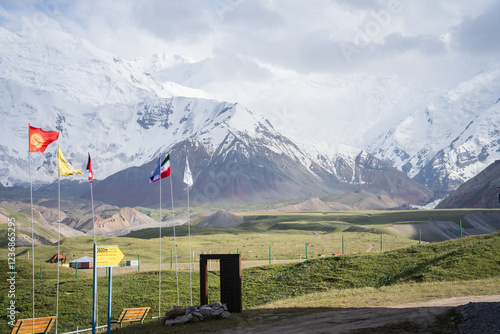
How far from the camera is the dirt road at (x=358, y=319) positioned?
24.5 metres

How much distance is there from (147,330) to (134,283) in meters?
23.4

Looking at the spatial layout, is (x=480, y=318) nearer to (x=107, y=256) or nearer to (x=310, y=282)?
(x=107, y=256)

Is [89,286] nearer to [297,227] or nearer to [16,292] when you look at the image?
[16,292]

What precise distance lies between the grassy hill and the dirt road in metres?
8.07

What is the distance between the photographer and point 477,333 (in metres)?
21.0

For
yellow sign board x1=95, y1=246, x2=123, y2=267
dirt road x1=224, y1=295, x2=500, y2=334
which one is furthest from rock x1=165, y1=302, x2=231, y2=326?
yellow sign board x1=95, y1=246, x2=123, y2=267

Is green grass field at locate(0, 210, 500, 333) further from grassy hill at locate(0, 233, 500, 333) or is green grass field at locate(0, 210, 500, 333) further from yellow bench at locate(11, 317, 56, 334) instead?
yellow bench at locate(11, 317, 56, 334)

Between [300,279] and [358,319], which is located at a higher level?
[358,319]

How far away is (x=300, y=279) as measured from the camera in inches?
1941

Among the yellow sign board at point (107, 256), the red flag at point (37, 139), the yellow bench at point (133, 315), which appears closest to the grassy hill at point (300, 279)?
the yellow bench at point (133, 315)

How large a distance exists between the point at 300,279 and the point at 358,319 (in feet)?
76.3

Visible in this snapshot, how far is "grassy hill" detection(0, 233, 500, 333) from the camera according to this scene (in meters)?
42.5

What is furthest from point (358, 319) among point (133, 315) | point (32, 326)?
point (32, 326)

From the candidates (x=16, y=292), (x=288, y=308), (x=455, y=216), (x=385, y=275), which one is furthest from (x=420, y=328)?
(x=455, y=216)
